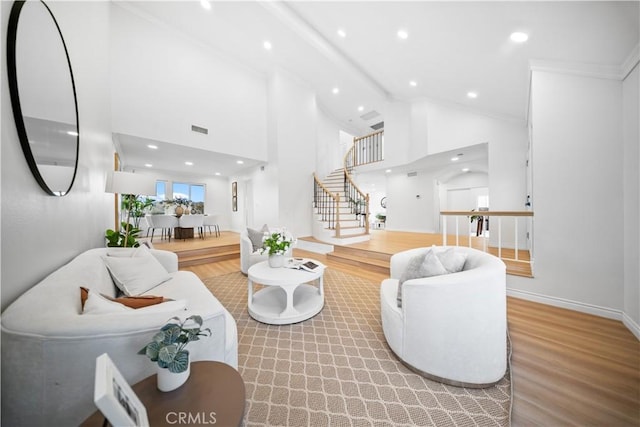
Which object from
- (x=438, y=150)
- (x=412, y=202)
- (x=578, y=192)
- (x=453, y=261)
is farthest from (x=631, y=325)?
(x=412, y=202)

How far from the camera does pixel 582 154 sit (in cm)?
252

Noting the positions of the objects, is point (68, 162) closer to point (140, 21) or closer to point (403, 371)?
point (403, 371)

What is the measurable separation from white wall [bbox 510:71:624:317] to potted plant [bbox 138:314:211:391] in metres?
3.79

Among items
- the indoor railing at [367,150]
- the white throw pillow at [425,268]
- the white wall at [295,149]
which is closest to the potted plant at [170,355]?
the white throw pillow at [425,268]

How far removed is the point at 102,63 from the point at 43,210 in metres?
3.21

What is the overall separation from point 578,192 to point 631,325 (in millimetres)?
1373

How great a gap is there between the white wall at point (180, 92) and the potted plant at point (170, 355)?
16.0 ft

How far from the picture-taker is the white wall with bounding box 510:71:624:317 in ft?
7.77

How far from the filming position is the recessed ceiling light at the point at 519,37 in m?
2.68

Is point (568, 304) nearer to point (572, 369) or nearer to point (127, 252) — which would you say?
point (572, 369)

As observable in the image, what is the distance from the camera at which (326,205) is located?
650 cm

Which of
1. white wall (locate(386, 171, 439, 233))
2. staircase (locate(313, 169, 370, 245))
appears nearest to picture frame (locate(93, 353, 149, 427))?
staircase (locate(313, 169, 370, 245))

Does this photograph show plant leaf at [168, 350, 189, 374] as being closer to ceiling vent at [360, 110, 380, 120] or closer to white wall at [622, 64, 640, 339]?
white wall at [622, 64, 640, 339]

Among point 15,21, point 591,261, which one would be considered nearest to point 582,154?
point 591,261
